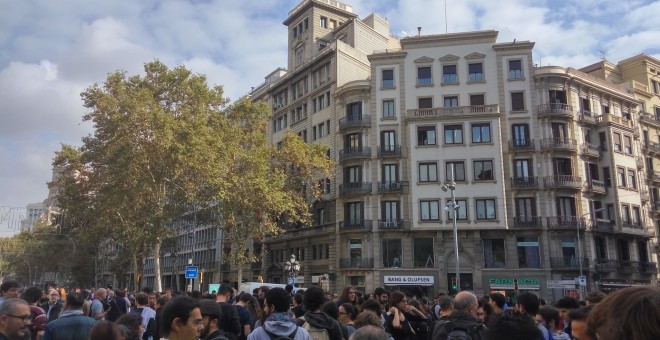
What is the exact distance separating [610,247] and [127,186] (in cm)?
3726

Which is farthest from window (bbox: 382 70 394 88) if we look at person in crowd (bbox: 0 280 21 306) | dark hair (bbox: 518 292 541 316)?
dark hair (bbox: 518 292 541 316)

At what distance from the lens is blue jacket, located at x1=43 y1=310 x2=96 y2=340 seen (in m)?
5.52

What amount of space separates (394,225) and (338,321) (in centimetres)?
3652

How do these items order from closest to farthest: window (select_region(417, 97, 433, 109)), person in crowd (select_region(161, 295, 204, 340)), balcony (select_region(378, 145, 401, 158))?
1. person in crowd (select_region(161, 295, 204, 340))
2. balcony (select_region(378, 145, 401, 158))
3. window (select_region(417, 97, 433, 109))

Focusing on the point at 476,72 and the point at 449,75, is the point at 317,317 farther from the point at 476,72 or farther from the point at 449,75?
the point at 476,72

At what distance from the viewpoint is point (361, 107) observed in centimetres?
4650

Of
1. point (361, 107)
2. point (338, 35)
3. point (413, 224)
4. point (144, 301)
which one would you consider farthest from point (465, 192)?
point (144, 301)

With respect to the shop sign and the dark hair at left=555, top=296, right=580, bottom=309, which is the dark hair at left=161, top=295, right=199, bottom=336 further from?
the shop sign

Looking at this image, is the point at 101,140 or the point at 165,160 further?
the point at 101,140

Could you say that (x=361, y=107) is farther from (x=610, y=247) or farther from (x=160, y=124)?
(x=610, y=247)

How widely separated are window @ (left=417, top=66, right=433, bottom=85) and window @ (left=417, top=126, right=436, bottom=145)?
414 cm

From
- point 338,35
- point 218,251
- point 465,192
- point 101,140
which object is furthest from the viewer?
point 218,251

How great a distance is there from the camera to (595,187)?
4406 cm

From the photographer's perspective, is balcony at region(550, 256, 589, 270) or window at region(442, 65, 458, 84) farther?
window at region(442, 65, 458, 84)
